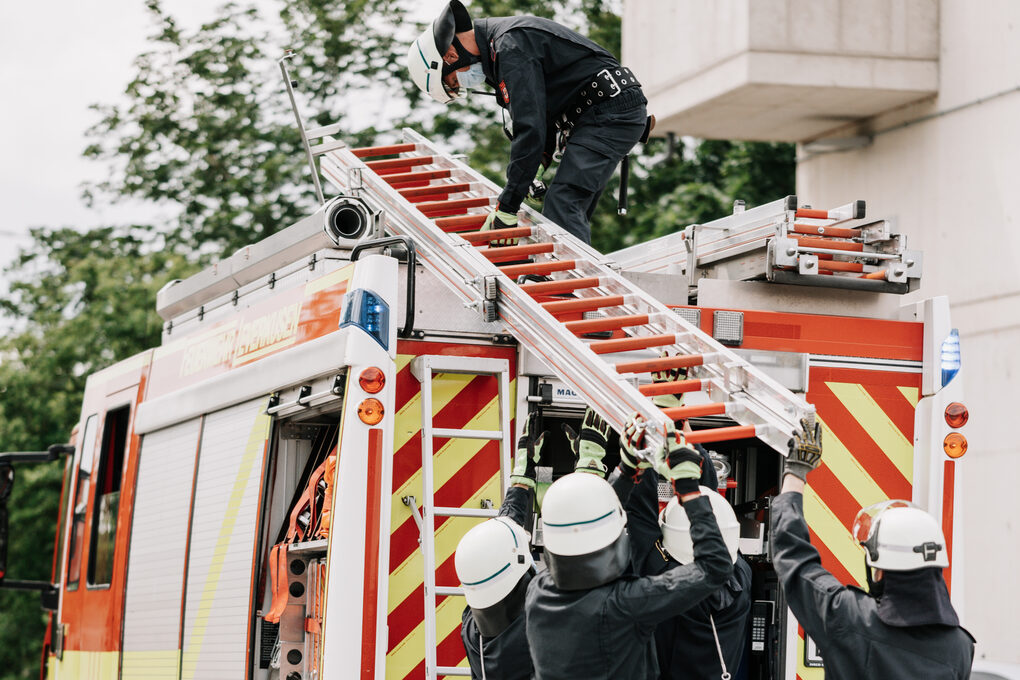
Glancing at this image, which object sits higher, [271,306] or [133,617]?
[271,306]

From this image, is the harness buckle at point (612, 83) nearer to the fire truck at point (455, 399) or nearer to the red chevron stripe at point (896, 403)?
the fire truck at point (455, 399)

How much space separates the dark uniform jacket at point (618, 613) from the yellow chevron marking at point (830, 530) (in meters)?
1.43

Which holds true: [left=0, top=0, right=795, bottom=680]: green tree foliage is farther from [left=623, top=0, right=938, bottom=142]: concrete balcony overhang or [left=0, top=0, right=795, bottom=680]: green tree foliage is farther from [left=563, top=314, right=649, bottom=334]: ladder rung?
[left=563, top=314, right=649, bottom=334]: ladder rung

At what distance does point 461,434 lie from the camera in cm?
515

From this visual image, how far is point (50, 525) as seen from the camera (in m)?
14.7

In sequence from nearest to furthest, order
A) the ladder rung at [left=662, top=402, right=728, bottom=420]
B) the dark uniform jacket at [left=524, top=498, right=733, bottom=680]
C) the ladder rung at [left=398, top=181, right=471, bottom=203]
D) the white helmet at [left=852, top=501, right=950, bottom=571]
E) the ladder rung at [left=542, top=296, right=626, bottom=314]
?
1. the white helmet at [left=852, top=501, right=950, bottom=571]
2. the dark uniform jacket at [left=524, top=498, right=733, bottom=680]
3. the ladder rung at [left=662, top=402, right=728, bottom=420]
4. the ladder rung at [left=542, top=296, right=626, bottom=314]
5. the ladder rung at [left=398, top=181, right=471, bottom=203]

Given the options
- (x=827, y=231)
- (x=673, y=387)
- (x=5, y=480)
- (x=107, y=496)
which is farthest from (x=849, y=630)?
(x=5, y=480)

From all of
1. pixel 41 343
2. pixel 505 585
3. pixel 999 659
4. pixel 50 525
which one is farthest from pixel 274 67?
pixel 505 585

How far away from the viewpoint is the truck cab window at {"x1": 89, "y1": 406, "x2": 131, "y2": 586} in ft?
23.6

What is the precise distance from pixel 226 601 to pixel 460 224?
6.27ft

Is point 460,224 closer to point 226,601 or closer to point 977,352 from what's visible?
point 226,601

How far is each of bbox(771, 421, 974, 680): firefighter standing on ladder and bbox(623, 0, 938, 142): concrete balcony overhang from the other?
936 cm

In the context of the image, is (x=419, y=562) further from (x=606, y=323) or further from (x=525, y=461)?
(x=606, y=323)

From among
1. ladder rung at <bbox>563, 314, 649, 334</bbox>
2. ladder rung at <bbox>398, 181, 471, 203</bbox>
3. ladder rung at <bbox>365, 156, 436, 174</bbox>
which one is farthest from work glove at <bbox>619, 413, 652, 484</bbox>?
ladder rung at <bbox>365, 156, 436, 174</bbox>
